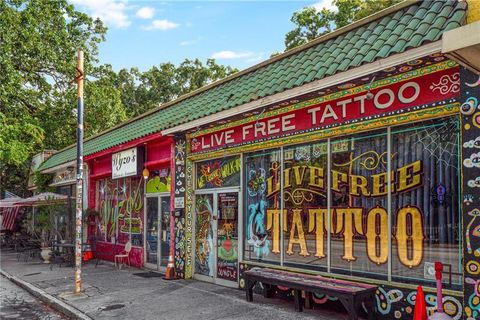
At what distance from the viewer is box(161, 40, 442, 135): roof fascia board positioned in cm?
556

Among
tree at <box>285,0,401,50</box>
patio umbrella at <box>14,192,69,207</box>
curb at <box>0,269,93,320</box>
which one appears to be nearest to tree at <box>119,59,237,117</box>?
tree at <box>285,0,401,50</box>

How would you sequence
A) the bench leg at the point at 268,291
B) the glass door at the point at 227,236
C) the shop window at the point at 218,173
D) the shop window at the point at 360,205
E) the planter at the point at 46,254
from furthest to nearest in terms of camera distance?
the planter at the point at 46,254, the shop window at the point at 218,173, the glass door at the point at 227,236, the bench leg at the point at 268,291, the shop window at the point at 360,205

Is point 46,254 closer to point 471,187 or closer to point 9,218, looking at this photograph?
point 9,218

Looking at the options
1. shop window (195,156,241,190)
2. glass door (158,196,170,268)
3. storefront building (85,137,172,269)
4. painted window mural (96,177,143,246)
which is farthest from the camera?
painted window mural (96,177,143,246)

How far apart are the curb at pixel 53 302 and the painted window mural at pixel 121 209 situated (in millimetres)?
3370

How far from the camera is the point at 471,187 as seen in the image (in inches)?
217

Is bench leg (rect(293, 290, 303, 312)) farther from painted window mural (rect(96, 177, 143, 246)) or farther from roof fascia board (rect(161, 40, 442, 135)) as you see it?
painted window mural (rect(96, 177, 143, 246))

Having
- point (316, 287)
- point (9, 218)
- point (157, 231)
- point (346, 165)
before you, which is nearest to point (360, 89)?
point (346, 165)

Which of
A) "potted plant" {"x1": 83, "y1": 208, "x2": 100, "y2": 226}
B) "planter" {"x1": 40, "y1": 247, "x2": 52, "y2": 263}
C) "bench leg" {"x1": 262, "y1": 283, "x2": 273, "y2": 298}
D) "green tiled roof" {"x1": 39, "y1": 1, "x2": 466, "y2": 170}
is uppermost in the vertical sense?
"green tiled roof" {"x1": 39, "y1": 1, "x2": 466, "y2": 170}

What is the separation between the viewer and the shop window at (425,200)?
5.85 metres

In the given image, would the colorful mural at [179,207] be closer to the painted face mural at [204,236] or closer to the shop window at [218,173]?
the painted face mural at [204,236]

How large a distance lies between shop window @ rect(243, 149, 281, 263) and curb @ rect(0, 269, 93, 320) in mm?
3408

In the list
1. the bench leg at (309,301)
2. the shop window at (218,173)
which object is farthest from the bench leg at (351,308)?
the shop window at (218,173)

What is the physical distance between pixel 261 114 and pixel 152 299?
4.17 meters
